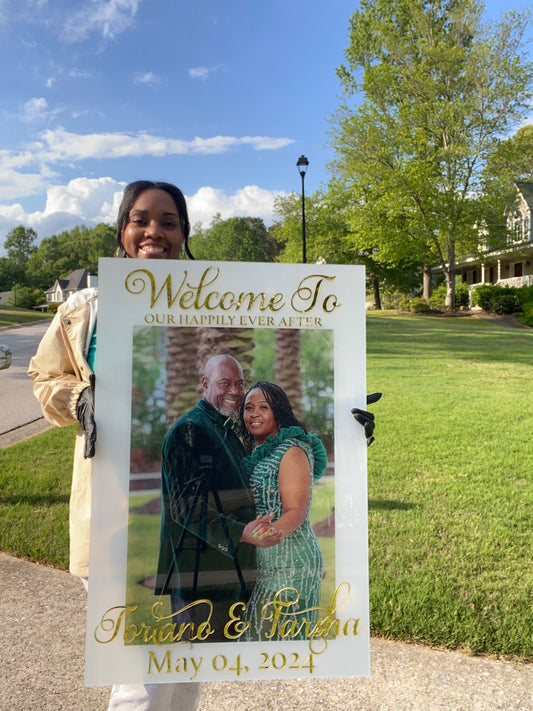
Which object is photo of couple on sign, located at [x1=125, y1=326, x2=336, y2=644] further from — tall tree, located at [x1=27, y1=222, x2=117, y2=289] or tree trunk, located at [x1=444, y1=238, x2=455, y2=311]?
tall tree, located at [x1=27, y1=222, x2=117, y2=289]

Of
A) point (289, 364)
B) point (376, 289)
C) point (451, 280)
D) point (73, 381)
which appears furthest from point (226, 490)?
point (376, 289)

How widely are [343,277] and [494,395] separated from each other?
26.6 feet

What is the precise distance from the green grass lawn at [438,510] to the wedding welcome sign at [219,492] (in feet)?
5.36

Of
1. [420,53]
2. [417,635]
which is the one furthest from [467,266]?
[417,635]

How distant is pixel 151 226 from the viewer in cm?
194

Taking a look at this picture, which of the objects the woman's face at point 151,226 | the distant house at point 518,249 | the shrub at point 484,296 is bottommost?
the woman's face at point 151,226

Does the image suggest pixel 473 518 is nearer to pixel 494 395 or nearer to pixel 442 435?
pixel 442 435

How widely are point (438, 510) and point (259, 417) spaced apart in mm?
3416

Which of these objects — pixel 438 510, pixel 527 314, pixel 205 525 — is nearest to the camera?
pixel 205 525

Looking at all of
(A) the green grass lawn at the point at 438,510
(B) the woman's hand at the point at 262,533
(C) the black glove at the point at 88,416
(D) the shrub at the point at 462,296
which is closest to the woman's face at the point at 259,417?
(B) the woman's hand at the point at 262,533

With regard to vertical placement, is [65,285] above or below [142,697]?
above

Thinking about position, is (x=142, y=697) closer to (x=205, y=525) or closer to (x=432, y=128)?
(x=205, y=525)

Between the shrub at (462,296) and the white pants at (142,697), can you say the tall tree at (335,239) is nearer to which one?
the shrub at (462,296)

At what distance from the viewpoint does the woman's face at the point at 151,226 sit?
1945 mm
